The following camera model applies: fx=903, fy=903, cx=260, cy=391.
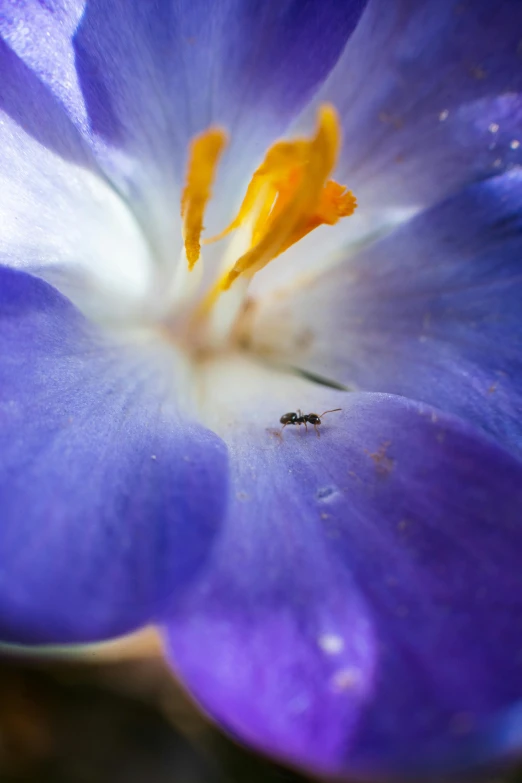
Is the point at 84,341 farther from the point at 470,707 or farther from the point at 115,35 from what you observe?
the point at 470,707

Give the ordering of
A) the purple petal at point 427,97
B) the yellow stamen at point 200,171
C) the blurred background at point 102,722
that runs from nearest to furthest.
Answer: the yellow stamen at point 200,171 → the purple petal at point 427,97 → the blurred background at point 102,722

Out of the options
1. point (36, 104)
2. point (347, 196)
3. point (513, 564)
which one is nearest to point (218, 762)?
point (513, 564)

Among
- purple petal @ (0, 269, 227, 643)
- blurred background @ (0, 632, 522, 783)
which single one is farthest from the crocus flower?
blurred background @ (0, 632, 522, 783)

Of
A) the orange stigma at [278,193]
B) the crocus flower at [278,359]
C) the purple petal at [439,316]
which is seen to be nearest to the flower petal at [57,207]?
the crocus flower at [278,359]

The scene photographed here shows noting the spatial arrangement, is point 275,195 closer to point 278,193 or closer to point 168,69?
point 278,193

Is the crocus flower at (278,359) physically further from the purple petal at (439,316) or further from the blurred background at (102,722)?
the blurred background at (102,722)

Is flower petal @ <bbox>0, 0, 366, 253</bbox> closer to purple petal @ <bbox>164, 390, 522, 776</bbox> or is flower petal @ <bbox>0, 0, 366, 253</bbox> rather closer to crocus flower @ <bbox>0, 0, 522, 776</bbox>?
crocus flower @ <bbox>0, 0, 522, 776</bbox>

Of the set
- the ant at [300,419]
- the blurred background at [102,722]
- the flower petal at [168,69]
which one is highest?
the flower petal at [168,69]
